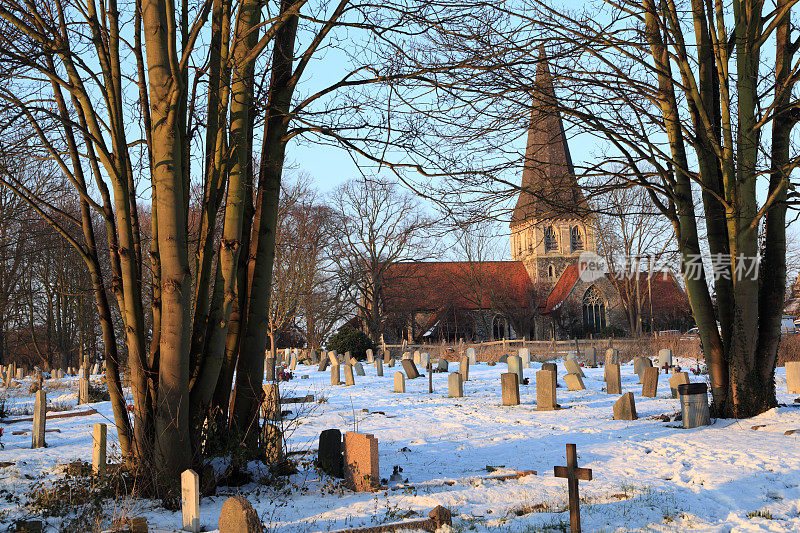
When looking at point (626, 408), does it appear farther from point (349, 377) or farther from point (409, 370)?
point (409, 370)

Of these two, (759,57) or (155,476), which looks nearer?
(155,476)

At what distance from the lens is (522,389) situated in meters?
16.0

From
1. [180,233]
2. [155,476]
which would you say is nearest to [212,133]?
[180,233]

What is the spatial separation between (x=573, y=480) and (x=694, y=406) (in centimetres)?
510

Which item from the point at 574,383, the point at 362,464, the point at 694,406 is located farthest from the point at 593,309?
the point at 362,464

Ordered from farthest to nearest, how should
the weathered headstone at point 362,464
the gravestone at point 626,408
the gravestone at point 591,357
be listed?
1. the gravestone at point 591,357
2. the gravestone at point 626,408
3. the weathered headstone at point 362,464

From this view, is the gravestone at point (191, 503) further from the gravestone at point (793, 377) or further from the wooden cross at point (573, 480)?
the gravestone at point (793, 377)

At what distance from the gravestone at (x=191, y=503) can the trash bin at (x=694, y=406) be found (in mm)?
6885

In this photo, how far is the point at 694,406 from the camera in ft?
29.9

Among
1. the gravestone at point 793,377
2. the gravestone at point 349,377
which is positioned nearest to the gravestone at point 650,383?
the gravestone at point 793,377

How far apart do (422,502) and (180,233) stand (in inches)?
126

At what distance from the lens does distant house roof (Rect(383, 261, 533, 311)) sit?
149 feet

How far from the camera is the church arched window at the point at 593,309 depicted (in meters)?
49.3

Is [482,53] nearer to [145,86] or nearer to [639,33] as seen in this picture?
[639,33]
